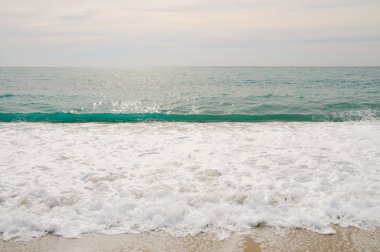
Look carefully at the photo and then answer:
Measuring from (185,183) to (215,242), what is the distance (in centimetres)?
218

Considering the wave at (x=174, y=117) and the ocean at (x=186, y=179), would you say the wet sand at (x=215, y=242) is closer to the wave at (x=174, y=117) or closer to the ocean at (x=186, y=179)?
the ocean at (x=186, y=179)

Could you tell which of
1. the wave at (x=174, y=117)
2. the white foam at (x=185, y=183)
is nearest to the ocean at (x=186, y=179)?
the white foam at (x=185, y=183)

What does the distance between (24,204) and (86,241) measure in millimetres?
1780

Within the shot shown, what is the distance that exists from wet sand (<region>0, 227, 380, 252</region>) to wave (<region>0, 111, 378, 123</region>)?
11769 millimetres

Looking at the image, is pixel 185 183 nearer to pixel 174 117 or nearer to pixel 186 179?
pixel 186 179


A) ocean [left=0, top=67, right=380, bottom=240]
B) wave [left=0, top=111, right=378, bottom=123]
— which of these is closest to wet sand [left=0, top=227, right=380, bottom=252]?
ocean [left=0, top=67, right=380, bottom=240]

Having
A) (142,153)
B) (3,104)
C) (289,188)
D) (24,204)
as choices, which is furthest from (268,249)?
(3,104)

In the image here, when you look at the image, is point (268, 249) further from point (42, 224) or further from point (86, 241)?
point (42, 224)

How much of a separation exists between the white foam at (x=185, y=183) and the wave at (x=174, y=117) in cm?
550

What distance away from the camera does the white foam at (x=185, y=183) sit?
4805 millimetres

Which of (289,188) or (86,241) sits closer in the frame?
(86,241)

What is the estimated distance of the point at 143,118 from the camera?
1719 centimetres

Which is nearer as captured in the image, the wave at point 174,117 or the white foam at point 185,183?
the white foam at point 185,183

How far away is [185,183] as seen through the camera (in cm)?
636
